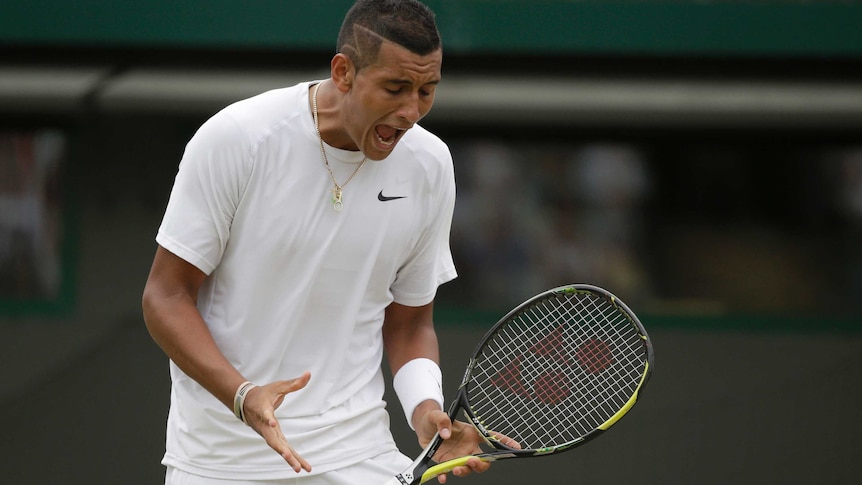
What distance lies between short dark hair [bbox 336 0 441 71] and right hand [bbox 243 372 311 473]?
2.17 ft

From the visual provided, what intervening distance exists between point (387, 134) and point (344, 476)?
0.75 meters

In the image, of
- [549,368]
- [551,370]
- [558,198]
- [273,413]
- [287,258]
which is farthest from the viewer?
[558,198]

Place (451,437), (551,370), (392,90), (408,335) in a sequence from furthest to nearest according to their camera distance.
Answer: (551,370) → (408,335) → (451,437) → (392,90)

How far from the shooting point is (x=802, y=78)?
6098mm

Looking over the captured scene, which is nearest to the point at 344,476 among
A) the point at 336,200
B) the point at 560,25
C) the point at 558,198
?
the point at 336,200

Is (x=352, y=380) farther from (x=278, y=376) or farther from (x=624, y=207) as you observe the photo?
(x=624, y=207)

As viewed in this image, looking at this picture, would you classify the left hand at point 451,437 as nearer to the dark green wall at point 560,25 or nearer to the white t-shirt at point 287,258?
the white t-shirt at point 287,258

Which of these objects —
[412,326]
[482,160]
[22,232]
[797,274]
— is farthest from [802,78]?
[22,232]

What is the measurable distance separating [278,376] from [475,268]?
4.05m

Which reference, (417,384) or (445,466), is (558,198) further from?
(445,466)

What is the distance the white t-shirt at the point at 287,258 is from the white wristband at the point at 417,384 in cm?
12

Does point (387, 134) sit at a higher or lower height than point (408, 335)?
higher

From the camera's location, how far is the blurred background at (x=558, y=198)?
19.5ft

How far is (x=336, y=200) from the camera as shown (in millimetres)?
2559
